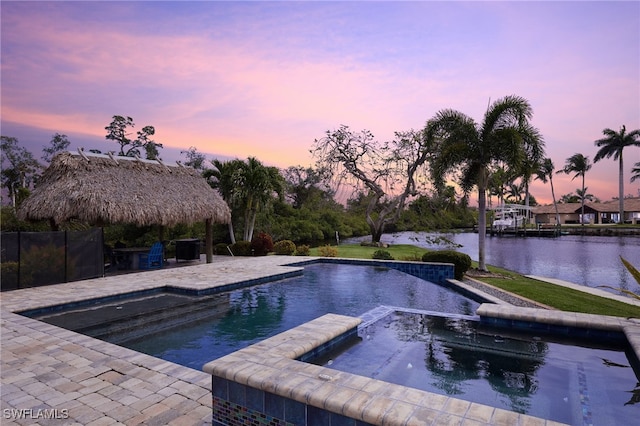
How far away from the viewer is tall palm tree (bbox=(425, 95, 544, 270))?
453 inches

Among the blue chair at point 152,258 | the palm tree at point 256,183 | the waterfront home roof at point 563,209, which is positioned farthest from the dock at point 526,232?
the blue chair at point 152,258

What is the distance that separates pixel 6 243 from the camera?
844cm

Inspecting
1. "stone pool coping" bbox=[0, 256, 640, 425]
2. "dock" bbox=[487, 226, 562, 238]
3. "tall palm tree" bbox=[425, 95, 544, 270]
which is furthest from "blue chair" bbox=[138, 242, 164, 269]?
"dock" bbox=[487, 226, 562, 238]

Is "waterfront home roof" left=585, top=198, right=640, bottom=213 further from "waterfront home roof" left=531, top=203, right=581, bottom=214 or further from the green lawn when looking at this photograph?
the green lawn

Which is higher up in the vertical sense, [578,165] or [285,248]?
[578,165]

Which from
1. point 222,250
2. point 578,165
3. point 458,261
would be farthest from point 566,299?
point 578,165

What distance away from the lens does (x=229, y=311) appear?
7539mm

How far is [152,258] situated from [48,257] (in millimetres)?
3296

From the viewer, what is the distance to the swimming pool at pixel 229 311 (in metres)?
5.70

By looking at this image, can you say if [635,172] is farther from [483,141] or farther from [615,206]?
[483,141]

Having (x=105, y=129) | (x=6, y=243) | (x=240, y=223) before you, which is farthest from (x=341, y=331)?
(x=105, y=129)

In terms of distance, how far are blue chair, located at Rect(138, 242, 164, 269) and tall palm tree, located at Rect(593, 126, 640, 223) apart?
53.8 metres

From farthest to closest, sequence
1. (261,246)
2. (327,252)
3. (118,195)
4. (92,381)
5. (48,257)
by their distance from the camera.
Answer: (261,246)
(327,252)
(118,195)
(48,257)
(92,381)

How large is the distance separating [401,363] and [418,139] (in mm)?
20197
